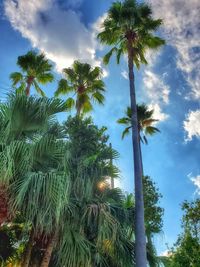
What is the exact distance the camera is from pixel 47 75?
18.2 meters

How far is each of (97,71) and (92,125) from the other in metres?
5.47

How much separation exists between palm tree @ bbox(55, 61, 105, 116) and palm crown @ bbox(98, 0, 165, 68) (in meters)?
2.90

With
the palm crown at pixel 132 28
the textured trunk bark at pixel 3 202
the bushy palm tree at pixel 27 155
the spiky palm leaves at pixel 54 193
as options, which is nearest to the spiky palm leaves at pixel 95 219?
the spiky palm leaves at pixel 54 193

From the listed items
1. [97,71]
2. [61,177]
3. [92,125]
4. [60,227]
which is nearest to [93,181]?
[60,227]

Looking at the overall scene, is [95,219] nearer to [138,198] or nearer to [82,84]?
[138,198]

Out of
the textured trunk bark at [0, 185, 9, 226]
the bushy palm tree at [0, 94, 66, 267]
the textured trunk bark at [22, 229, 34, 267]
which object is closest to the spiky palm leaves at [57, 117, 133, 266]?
the textured trunk bark at [22, 229, 34, 267]

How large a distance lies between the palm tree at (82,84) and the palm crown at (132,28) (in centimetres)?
290

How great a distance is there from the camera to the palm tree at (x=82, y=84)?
60.2ft

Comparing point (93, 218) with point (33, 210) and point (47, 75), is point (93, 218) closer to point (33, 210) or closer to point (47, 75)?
point (33, 210)

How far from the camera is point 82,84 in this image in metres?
18.4

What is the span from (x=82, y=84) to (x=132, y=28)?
477cm

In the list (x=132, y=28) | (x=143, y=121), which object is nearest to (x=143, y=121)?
(x=143, y=121)

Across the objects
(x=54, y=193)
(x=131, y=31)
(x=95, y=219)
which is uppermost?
(x=131, y=31)

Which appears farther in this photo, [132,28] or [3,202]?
[132,28]
